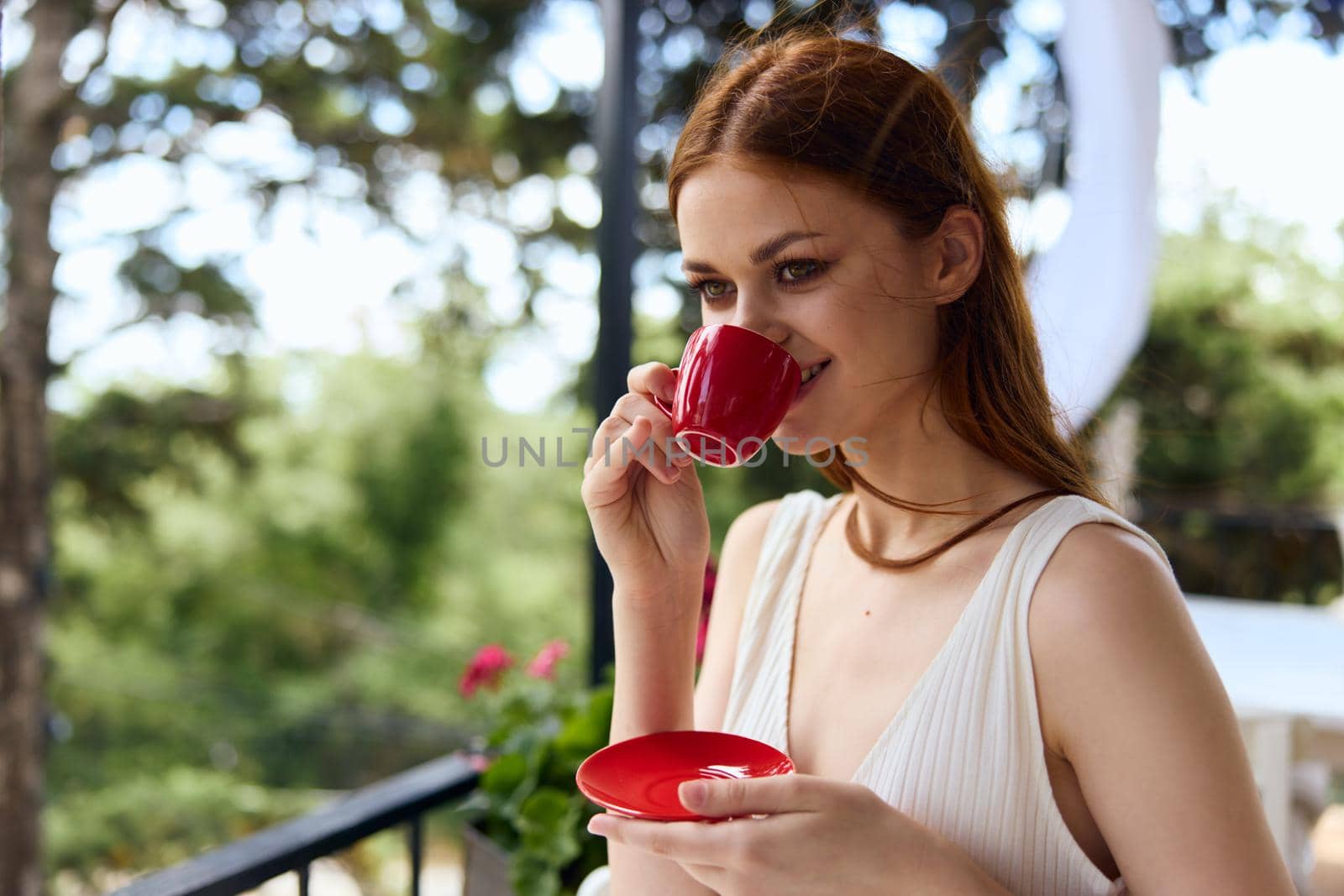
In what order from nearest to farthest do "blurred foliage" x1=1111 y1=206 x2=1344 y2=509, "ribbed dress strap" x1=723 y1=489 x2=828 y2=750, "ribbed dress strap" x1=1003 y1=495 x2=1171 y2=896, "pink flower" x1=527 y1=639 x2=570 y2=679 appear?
"ribbed dress strap" x1=1003 y1=495 x2=1171 y2=896 → "ribbed dress strap" x1=723 y1=489 x2=828 y2=750 → "pink flower" x1=527 y1=639 x2=570 y2=679 → "blurred foliage" x1=1111 y1=206 x2=1344 y2=509

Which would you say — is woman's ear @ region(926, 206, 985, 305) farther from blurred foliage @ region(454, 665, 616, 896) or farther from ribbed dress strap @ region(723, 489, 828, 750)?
blurred foliage @ region(454, 665, 616, 896)

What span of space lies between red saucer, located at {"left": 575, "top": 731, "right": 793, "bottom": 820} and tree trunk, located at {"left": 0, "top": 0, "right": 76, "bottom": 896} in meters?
6.16

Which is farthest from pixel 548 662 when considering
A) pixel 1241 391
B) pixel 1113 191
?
pixel 1241 391

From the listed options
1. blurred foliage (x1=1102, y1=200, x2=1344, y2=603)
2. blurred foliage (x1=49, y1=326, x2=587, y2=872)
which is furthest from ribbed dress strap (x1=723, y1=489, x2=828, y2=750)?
blurred foliage (x1=49, y1=326, x2=587, y2=872)

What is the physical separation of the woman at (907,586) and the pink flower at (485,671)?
0.87 meters

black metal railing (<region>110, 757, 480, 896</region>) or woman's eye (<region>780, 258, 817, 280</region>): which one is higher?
woman's eye (<region>780, 258, 817, 280</region>)

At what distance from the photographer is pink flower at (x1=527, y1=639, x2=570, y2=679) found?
6.19 feet

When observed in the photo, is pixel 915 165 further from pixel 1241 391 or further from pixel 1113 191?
pixel 1241 391

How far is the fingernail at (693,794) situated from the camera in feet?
2.26

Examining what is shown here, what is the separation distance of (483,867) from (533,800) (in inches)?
8.7

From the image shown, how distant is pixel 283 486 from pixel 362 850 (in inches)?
142

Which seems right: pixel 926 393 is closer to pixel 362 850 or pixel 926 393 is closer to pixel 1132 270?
pixel 1132 270

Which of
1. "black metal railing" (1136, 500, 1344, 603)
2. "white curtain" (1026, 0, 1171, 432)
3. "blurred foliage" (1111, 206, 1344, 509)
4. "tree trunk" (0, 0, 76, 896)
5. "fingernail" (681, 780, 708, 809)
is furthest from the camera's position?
"blurred foliage" (1111, 206, 1344, 509)

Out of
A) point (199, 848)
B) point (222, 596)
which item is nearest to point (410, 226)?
point (222, 596)
